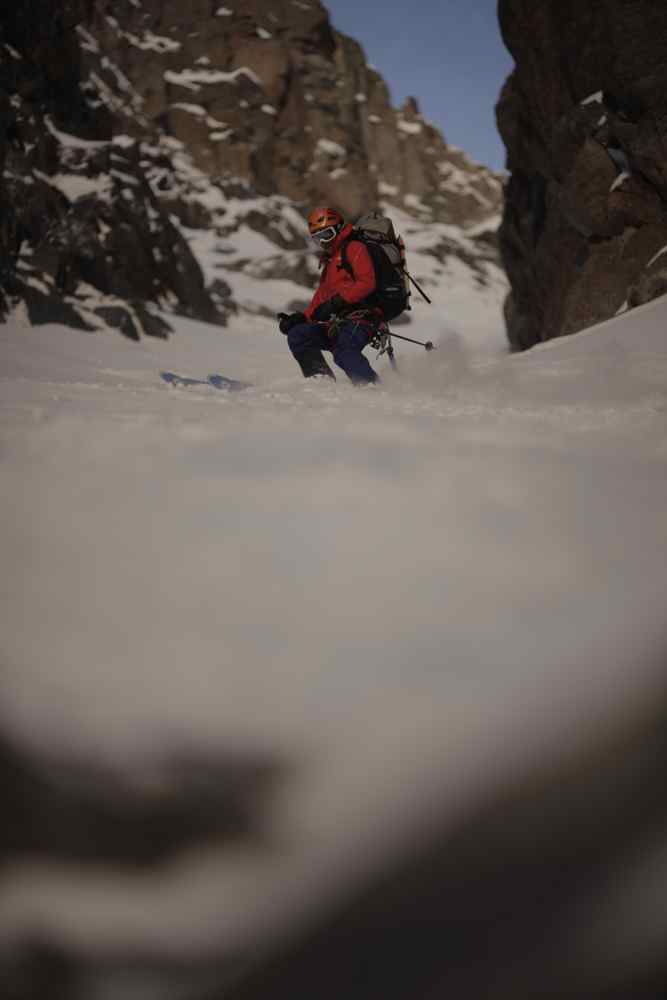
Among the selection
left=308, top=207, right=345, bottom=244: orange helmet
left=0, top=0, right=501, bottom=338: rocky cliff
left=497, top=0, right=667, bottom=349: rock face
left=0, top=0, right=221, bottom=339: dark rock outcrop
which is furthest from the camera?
left=0, top=0, right=501, bottom=338: rocky cliff

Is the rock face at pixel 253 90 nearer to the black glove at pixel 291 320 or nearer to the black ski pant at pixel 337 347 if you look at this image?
the black glove at pixel 291 320

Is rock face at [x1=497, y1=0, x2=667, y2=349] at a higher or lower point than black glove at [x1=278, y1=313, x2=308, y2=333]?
higher

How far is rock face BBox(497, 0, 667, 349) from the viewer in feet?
24.2

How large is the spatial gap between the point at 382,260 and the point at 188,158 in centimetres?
5347

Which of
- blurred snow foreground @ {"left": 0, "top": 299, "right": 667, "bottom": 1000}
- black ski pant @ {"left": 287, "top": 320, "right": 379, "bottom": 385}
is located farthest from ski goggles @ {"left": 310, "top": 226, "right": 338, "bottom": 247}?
blurred snow foreground @ {"left": 0, "top": 299, "right": 667, "bottom": 1000}

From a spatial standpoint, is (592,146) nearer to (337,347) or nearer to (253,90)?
(337,347)

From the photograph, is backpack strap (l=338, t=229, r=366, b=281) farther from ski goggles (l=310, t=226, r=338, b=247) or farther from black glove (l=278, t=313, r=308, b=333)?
black glove (l=278, t=313, r=308, b=333)

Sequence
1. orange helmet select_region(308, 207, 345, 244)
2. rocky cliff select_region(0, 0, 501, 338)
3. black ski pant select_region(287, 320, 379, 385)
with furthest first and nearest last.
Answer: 1. rocky cliff select_region(0, 0, 501, 338)
2. orange helmet select_region(308, 207, 345, 244)
3. black ski pant select_region(287, 320, 379, 385)

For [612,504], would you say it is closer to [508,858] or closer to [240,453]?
[508,858]

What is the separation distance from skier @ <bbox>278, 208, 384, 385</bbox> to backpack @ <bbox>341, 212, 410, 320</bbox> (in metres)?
0.05

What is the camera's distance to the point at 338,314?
4.80 m

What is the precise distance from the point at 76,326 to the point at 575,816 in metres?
16.9

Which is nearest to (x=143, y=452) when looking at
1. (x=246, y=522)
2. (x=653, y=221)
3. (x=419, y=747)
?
(x=246, y=522)

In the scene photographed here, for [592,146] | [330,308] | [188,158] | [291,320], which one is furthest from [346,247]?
[188,158]
